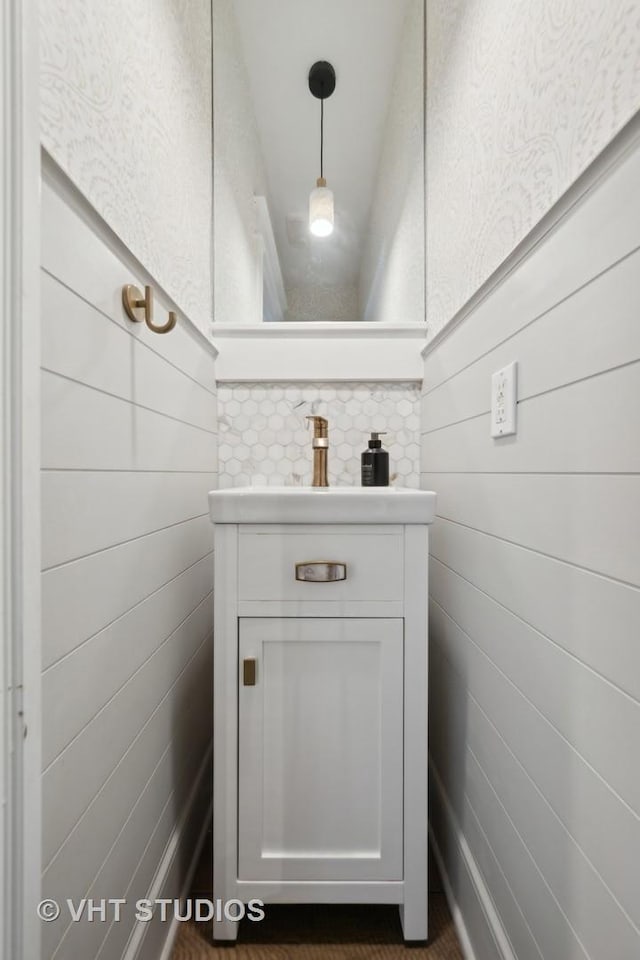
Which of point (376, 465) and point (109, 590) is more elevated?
point (376, 465)

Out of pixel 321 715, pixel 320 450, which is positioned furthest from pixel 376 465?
pixel 321 715

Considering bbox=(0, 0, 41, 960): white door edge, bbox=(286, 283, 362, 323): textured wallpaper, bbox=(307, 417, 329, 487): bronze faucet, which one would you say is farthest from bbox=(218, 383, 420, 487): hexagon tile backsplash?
bbox=(0, 0, 41, 960): white door edge

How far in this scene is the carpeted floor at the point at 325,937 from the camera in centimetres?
96

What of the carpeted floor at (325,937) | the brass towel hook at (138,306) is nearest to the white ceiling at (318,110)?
the brass towel hook at (138,306)

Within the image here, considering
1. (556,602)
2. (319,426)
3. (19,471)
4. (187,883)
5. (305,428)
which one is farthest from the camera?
(305,428)

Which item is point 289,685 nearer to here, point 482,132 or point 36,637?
point 36,637

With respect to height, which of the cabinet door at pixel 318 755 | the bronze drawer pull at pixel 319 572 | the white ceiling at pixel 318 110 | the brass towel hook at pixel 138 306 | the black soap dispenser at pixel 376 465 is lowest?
the cabinet door at pixel 318 755

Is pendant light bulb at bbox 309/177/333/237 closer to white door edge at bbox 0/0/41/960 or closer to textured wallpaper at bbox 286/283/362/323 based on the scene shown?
textured wallpaper at bbox 286/283/362/323

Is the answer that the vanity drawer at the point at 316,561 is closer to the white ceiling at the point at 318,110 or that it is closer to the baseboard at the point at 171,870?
the baseboard at the point at 171,870

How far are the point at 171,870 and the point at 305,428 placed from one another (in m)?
1.09

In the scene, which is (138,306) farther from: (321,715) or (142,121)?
(321,715)

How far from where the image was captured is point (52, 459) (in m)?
0.59

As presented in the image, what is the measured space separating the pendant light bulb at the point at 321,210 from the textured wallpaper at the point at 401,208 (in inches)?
5.2

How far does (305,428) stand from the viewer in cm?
146
